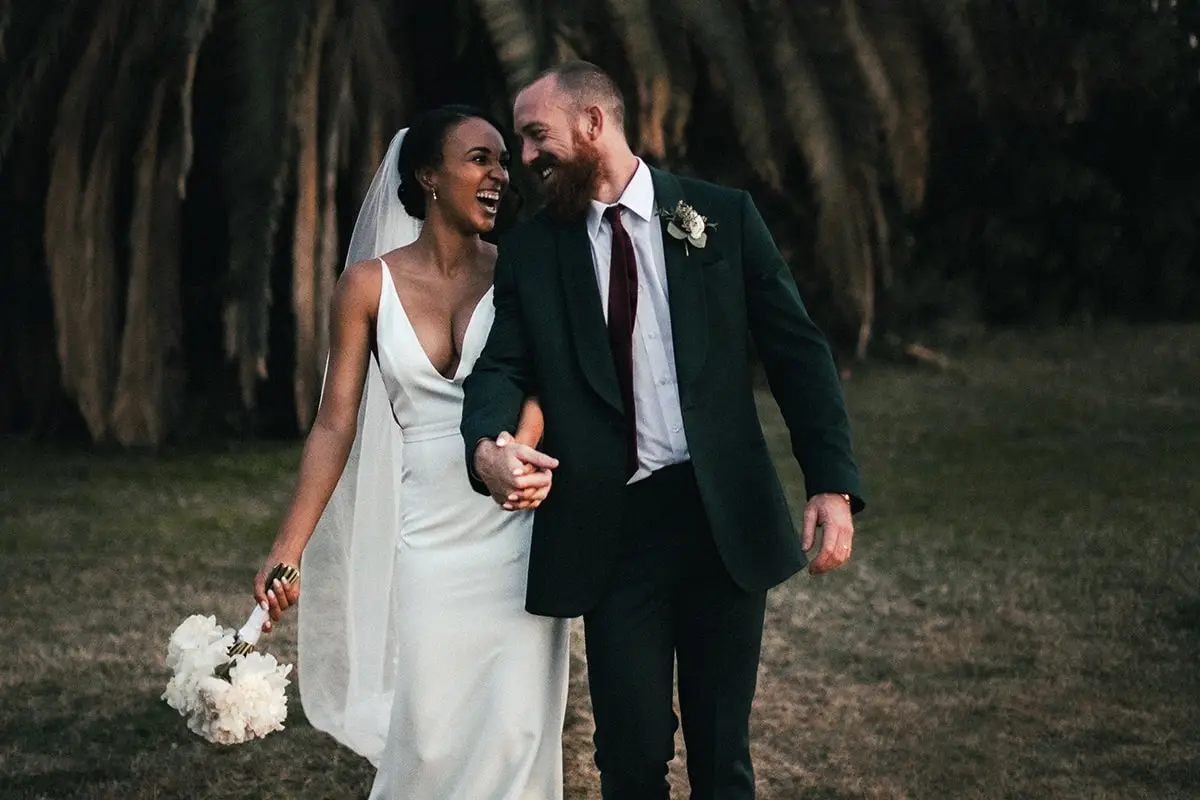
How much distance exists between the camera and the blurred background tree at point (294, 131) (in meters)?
7.39

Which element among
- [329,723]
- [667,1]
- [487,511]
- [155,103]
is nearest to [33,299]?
[155,103]

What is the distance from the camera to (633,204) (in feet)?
9.45

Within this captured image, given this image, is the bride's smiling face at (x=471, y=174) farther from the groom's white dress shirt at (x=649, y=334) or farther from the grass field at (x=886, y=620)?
the grass field at (x=886, y=620)

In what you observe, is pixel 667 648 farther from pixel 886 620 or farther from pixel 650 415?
pixel 886 620

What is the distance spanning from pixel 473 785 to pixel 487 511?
1.79ft

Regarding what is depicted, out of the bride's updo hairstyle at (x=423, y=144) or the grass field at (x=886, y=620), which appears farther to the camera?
the grass field at (x=886, y=620)

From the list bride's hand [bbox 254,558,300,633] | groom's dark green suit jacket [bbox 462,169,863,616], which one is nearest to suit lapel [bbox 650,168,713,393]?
groom's dark green suit jacket [bbox 462,169,863,616]

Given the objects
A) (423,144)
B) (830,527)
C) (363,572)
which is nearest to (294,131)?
(363,572)

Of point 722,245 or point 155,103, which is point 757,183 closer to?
point 155,103

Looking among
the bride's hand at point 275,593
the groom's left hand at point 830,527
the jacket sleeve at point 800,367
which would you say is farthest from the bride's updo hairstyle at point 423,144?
the groom's left hand at point 830,527

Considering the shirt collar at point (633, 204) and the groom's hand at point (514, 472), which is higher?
the shirt collar at point (633, 204)

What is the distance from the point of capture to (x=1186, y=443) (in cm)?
911

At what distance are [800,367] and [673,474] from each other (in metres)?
0.30

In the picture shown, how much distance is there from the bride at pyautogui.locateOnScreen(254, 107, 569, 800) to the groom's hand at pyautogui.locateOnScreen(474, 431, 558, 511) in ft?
1.78
